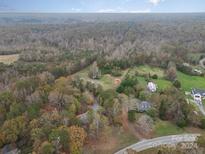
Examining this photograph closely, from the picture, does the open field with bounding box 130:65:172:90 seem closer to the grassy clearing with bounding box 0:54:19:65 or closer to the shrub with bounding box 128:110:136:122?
the shrub with bounding box 128:110:136:122

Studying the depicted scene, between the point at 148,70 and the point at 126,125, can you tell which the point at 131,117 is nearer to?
Result: the point at 126,125

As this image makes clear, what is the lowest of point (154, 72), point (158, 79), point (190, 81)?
point (190, 81)

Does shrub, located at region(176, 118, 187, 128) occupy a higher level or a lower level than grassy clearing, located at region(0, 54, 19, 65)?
higher

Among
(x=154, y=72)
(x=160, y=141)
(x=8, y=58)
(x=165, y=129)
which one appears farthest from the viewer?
(x=8, y=58)

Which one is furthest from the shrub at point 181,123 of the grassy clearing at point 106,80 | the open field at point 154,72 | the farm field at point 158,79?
the grassy clearing at point 106,80

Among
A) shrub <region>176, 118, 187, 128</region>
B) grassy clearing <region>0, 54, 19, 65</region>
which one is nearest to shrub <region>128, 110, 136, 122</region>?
shrub <region>176, 118, 187, 128</region>

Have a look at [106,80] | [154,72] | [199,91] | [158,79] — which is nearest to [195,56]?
[154,72]
